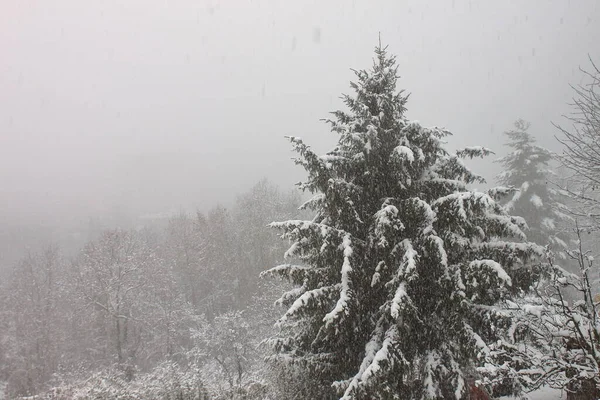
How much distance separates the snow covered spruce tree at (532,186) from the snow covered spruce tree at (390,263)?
16.5 m

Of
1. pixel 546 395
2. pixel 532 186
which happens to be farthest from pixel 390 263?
pixel 532 186

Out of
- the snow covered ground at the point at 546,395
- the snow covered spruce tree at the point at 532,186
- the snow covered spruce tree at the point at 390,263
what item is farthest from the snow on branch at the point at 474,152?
the snow covered spruce tree at the point at 532,186

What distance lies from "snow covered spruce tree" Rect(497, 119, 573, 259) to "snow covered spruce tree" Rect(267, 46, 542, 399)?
16.5m

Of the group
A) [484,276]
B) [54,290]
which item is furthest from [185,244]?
[484,276]

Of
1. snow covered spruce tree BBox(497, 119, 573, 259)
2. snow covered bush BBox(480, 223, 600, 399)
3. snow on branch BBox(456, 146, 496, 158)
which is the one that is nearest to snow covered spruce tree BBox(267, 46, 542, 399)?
snow on branch BBox(456, 146, 496, 158)

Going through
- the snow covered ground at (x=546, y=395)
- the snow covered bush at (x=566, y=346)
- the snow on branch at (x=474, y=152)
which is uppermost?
the snow on branch at (x=474, y=152)

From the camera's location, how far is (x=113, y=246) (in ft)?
95.8

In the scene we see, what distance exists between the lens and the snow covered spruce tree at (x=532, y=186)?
22.6 metres

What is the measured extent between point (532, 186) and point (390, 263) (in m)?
20.2

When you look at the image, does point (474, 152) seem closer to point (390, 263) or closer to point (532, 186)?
point (390, 263)

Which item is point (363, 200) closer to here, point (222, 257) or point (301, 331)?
point (301, 331)

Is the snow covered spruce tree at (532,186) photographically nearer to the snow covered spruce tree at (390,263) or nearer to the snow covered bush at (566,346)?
the snow covered spruce tree at (390,263)

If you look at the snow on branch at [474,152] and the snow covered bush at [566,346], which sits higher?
the snow on branch at [474,152]

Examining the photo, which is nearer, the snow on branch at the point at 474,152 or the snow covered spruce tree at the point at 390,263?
the snow covered spruce tree at the point at 390,263
